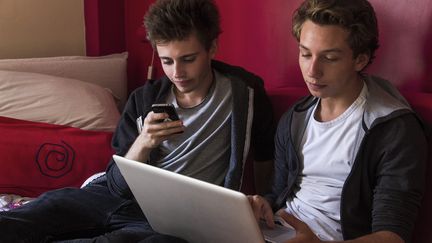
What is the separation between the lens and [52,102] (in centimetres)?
212

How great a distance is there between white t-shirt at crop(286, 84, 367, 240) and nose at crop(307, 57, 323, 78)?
12 centimetres

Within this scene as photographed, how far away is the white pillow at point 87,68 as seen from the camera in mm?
2293

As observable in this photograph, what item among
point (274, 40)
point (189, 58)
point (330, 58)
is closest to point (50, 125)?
point (189, 58)

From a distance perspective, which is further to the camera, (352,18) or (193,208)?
(352,18)

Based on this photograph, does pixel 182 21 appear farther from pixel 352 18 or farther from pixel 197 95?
pixel 352 18

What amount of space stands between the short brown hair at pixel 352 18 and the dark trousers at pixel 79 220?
0.64m

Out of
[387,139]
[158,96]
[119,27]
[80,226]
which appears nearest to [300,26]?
[387,139]

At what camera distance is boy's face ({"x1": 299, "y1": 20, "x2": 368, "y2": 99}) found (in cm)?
129

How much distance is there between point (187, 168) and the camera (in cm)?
159

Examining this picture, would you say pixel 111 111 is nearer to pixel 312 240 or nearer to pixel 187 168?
pixel 187 168

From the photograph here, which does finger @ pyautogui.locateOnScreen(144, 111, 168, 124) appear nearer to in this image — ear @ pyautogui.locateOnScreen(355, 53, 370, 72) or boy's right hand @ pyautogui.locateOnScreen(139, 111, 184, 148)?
boy's right hand @ pyautogui.locateOnScreen(139, 111, 184, 148)

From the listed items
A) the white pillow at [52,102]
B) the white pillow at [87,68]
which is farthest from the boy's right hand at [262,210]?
the white pillow at [87,68]

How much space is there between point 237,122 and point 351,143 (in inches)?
14.9

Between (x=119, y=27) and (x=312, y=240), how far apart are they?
1908 millimetres
